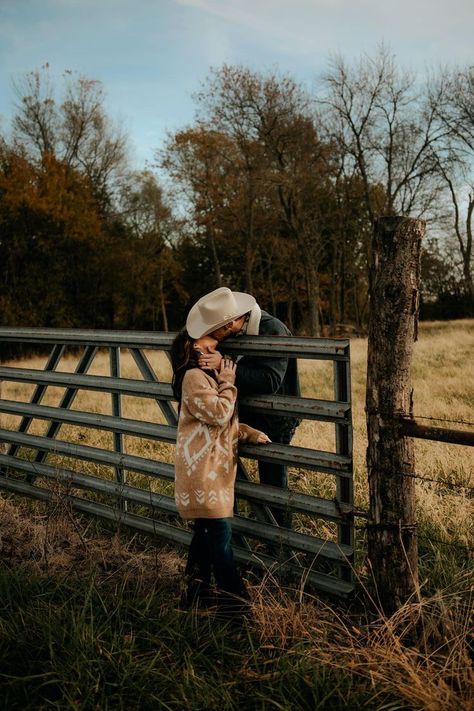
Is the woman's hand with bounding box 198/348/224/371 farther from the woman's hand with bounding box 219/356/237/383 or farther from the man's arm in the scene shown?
the man's arm

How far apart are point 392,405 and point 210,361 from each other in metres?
1.01

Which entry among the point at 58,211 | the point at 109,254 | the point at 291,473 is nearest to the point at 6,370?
the point at 291,473

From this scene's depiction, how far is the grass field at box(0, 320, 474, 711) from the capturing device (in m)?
2.61

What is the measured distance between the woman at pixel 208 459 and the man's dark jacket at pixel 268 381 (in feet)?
0.74

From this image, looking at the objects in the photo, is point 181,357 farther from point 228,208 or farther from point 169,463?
point 228,208

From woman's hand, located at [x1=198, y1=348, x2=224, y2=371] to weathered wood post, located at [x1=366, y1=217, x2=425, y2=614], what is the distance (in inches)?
33.1

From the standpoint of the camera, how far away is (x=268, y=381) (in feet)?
11.9

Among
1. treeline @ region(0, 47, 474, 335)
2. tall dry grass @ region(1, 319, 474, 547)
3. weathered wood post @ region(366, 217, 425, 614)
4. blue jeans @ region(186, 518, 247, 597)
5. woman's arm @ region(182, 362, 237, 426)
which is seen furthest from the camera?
treeline @ region(0, 47, 474, 335)

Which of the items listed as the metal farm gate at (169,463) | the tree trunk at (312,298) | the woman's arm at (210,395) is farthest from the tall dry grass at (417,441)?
the tree trunk at (312,298)

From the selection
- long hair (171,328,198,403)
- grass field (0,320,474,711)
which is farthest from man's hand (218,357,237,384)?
grass field (0,320,474,711)

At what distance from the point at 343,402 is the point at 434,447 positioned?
373 centimetres

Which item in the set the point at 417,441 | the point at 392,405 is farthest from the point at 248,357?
the point at 417,441

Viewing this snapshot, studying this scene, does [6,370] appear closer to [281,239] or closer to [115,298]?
[115,298]

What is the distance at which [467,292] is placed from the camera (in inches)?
1529
